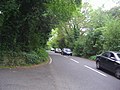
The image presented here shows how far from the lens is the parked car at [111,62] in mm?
13896

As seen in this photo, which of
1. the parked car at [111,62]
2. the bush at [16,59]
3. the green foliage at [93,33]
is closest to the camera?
the parked car at [111,62]

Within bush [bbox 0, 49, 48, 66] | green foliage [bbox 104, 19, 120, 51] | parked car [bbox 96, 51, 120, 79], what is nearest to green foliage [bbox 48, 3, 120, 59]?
green foliage [bbox 104, 19, 120, 51]

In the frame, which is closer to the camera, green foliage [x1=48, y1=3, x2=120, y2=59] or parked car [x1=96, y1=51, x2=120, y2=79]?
parked car [x1=96, y1=51, x2=120, y2=79]

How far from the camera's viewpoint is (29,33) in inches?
A: 790

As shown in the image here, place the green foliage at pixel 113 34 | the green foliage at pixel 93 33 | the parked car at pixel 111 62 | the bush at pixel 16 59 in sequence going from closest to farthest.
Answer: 1. the parked car at pixel 111 62
2. the bush at pixel 16 59
3. the green foliage at pixel 113 34
4. the green foliage at pixel 93 33

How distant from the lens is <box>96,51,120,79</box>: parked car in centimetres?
1390

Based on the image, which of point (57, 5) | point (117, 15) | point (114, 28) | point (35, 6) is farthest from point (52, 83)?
point (117, 15)

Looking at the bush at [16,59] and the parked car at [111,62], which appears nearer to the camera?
the parked car at [111,62]

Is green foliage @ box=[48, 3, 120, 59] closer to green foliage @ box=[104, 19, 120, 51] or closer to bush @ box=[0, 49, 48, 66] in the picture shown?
green foliage @ box=[104, 19, 120, 51]

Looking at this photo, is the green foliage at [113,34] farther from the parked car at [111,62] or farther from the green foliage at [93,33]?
the parked car at [111,62]

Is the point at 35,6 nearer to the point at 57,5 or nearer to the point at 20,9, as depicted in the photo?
the point at 20,9

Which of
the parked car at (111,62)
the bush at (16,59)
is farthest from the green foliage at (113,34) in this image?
the bush at (16,59)

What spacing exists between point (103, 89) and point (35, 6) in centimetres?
1132

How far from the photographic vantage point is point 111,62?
14609 mm
